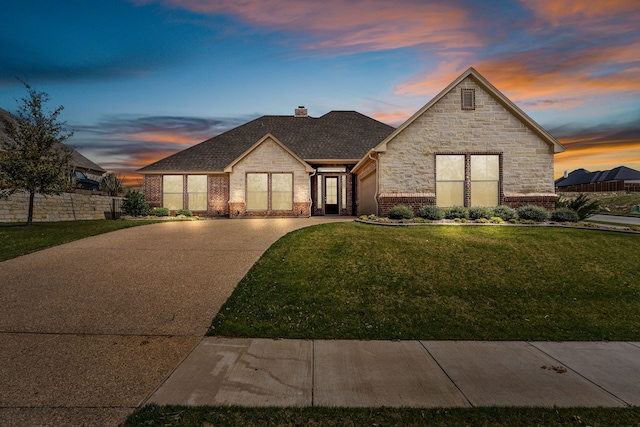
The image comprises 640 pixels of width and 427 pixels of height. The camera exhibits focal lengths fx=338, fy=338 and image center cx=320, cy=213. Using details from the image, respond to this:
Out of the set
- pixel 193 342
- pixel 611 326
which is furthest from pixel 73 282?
pixel 611 326

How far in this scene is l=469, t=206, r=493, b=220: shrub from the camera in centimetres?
1573

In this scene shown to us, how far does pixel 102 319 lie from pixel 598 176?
98.3m

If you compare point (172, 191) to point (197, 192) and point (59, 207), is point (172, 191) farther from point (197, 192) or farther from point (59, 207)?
point (59, 207)

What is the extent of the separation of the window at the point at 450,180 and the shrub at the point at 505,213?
1.66m

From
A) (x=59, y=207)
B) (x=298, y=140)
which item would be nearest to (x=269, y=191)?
(x=298, y=140)

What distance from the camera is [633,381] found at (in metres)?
4.44

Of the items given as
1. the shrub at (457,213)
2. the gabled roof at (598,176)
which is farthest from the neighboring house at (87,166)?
the gabled roof at (598,176)

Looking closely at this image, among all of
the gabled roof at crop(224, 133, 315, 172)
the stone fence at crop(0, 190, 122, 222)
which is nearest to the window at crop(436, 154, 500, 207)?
the gabled roof at crop(224, 133, 315, 172)

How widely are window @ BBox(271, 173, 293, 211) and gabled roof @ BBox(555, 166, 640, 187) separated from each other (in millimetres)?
77058

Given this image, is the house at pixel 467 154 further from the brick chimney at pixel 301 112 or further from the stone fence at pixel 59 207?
the stone fence at pixel 59 207

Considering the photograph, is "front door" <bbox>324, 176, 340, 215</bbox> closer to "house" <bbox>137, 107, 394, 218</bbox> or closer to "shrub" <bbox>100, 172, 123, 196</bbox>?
"house" <bbox>137, 107, 394, 218</bbox>

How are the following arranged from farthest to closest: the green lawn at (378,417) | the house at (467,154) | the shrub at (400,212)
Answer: the house at (467,154), the shrub at (400,212), the green lawn at (378,417)

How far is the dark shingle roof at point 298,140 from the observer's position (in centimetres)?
2567

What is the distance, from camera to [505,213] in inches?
627
